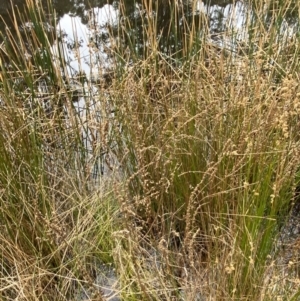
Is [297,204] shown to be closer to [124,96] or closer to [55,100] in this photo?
[124,96]

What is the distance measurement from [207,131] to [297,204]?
469 millimetres

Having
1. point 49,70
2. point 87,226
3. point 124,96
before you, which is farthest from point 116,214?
point 49,70

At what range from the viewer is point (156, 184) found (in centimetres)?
133

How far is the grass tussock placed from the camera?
1244mm

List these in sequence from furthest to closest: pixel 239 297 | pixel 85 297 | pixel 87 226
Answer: pixel 87 226 → pixel 85 297 → pixel 239 297

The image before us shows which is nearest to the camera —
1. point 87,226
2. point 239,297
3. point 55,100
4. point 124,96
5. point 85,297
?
point 239,297

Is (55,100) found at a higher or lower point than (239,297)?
higher

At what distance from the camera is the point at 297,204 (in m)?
1.78

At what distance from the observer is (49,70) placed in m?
1.98

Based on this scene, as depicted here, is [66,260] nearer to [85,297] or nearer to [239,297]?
[85,297]

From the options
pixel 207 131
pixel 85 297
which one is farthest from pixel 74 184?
pixel 207 131

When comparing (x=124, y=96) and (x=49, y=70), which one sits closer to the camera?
(x=124, y=96)

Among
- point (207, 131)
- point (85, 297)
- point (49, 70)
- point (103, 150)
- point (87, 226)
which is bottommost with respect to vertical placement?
point (85, 297)

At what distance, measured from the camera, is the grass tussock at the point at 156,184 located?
4.08ft
